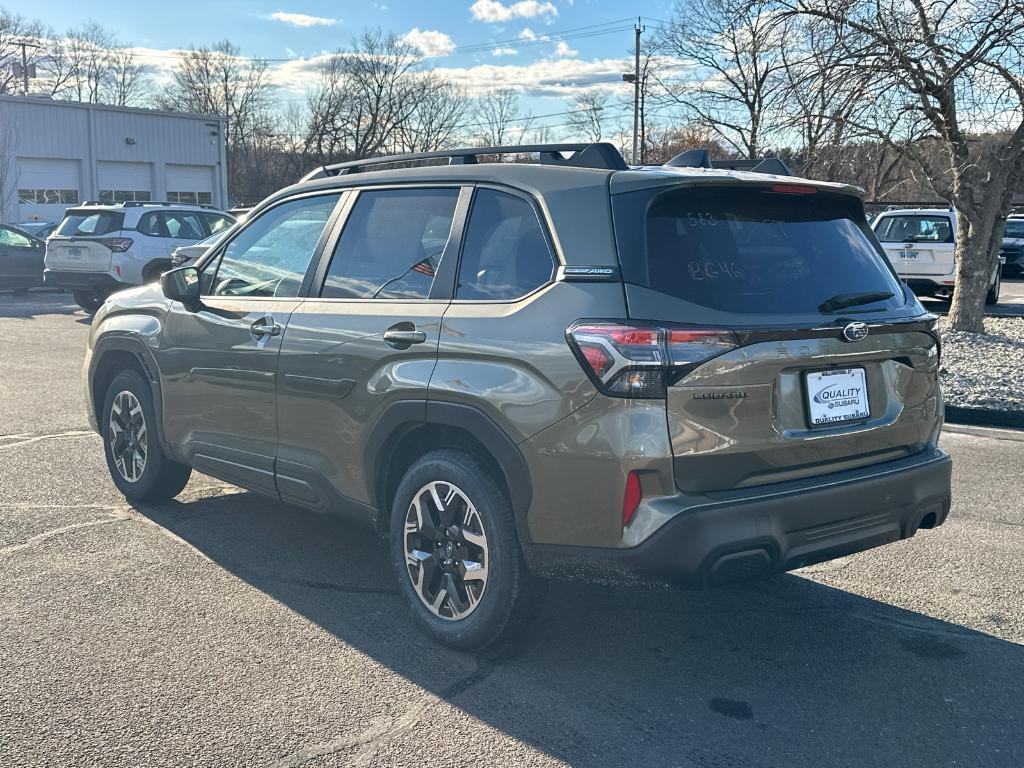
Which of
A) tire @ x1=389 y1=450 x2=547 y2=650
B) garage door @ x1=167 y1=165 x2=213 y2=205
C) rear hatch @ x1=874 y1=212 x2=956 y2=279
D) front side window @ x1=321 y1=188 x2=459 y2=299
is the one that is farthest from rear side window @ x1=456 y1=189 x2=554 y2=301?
garage door @ x1=167 y1=165 x2=213 y2=205

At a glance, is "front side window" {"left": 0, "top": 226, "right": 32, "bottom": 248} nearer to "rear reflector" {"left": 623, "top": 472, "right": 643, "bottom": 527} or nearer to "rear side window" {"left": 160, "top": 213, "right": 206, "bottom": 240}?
"rear side window" {"left": 160, "top": 213, "right": 206, "bottom": 240}

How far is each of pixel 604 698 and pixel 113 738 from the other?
5.18 ft

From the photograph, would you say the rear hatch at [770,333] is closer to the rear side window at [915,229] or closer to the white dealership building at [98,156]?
the rear side window at [915,229]

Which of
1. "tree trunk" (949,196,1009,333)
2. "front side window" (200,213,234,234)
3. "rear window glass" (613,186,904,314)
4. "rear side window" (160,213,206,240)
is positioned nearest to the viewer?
"rear window glass" (613,186,904,314)

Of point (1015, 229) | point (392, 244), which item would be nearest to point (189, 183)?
point (1015, 229)

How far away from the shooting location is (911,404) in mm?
3840

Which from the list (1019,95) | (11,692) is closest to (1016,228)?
(1019,95)

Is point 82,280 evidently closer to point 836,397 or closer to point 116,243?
point 116,243

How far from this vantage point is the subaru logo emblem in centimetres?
354

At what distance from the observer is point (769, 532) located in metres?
3.31

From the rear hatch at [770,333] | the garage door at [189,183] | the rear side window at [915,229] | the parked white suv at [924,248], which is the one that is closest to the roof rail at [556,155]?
the rear hatch at [770,333]

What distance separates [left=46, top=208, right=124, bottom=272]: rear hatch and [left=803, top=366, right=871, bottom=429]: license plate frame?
49.4 feet

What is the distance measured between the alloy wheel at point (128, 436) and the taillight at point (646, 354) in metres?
3.21

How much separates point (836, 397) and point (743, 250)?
609 millimetres
